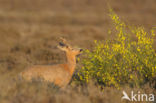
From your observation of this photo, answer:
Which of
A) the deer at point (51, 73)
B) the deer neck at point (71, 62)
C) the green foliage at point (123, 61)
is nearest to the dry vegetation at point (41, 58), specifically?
the deer at point (51, 73)

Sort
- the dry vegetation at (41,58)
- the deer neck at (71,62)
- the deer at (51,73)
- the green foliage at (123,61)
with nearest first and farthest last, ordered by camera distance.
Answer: the dry vegetation at (41,58), the deer at (51,73), the green foliage at (123,61), the deer neck at (71,62)

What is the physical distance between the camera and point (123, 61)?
6.30 m

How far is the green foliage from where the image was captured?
614 cm

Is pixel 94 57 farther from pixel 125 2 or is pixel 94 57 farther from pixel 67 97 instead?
pixel 125 2

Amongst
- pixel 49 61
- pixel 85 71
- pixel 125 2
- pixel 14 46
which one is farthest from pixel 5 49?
pixel 125 2

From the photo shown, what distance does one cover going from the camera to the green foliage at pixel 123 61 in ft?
20.1

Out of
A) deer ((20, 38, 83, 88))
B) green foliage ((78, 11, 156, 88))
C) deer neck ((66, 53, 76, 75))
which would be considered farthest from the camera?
deer neck ((66, 53, 76, 75))

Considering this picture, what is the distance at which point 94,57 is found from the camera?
20.9 ft

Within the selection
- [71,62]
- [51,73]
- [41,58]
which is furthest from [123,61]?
[41,58]

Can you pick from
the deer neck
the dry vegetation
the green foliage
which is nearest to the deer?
the deer neck

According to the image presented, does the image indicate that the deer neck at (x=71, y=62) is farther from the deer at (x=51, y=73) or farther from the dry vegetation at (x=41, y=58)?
the dry vegetation at (x=41, y=58)

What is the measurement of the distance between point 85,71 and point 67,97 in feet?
5.98

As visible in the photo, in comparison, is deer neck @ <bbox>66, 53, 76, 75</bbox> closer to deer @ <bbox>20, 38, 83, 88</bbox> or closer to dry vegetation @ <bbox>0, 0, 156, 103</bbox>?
deer @ <bbox>20, 38, 83, 88</bbox>

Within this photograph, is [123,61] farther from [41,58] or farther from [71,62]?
[41,58]
